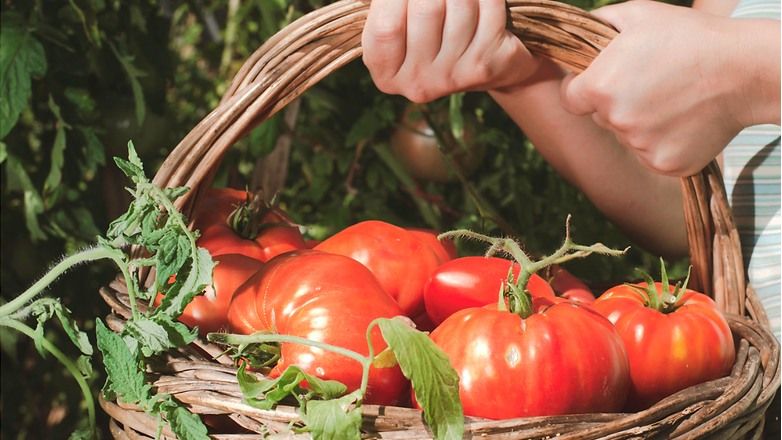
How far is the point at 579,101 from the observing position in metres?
0.83

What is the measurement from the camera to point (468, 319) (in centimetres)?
66

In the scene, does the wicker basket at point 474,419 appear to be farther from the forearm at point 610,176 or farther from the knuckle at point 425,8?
the forearm at point 610,176

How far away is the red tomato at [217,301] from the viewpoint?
771mm

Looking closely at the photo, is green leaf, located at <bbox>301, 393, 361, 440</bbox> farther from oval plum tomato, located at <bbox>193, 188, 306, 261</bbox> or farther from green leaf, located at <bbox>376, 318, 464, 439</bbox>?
oval plum tomato, located at <bbox>193, 188, 306, 261</bbox>

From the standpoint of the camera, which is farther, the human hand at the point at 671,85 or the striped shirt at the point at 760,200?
the striped shirt at the point at 760,200

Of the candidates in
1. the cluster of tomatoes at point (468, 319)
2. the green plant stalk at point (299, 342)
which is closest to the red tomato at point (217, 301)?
the cluster of tomatoes at point (468, 319)

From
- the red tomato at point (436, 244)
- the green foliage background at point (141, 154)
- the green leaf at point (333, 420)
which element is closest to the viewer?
the green leaf at point (333, 420)

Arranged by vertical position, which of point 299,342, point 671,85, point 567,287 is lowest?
point 567,287

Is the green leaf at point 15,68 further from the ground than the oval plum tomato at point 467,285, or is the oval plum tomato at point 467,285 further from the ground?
the green leaf at point 15,68

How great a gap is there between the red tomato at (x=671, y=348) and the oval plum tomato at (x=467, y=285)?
0.26 ft

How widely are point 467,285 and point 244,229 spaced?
260mm

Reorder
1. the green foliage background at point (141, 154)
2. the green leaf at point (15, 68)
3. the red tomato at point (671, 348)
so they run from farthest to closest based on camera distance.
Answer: the green foliage background at point (141, 154) < the green leaf at point (15, 68) < the red tomato at point (671, 348)

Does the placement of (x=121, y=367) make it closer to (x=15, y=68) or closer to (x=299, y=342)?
(x=299, y=342)

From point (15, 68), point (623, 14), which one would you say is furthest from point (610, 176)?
point (15, 68)
